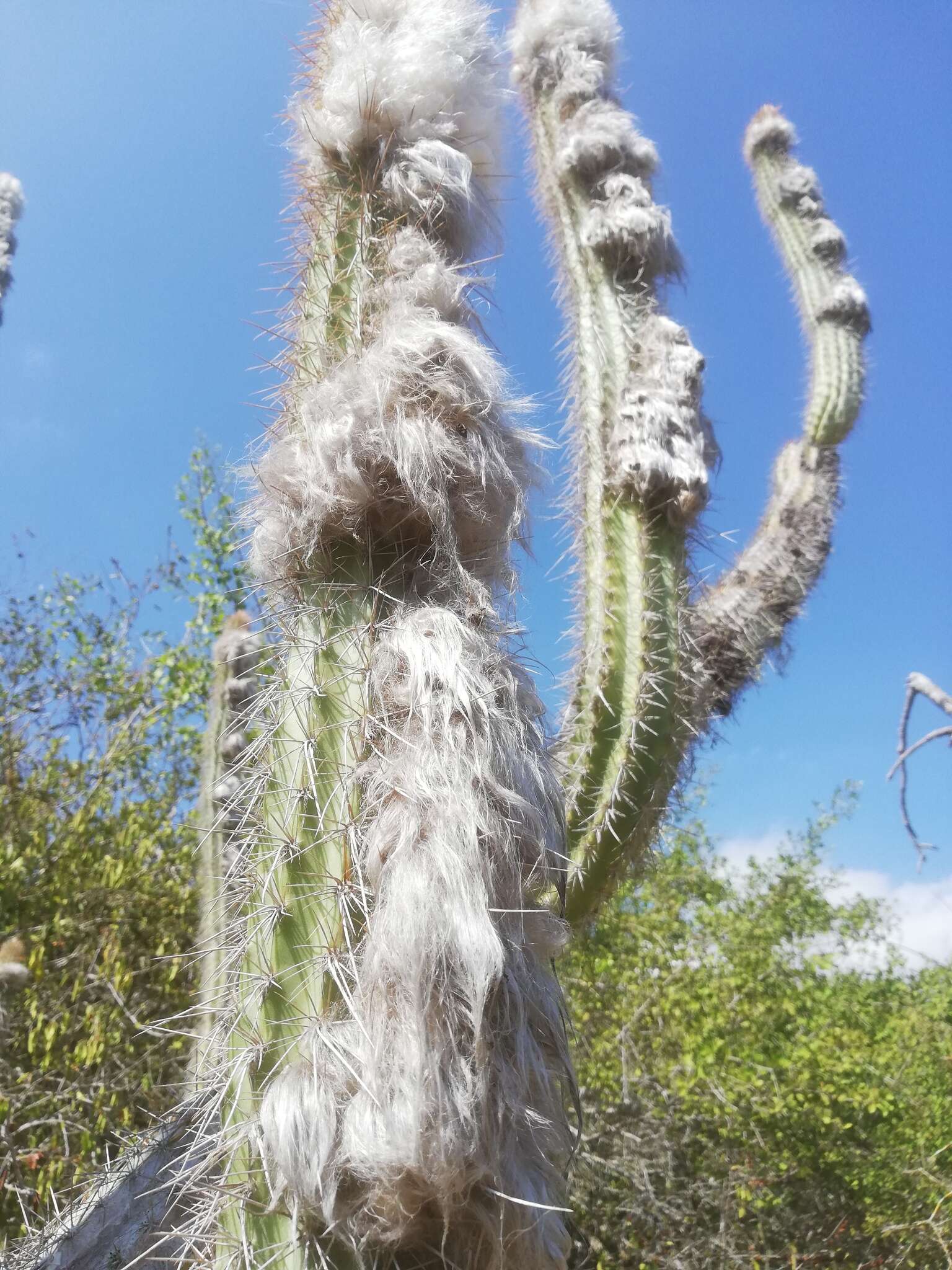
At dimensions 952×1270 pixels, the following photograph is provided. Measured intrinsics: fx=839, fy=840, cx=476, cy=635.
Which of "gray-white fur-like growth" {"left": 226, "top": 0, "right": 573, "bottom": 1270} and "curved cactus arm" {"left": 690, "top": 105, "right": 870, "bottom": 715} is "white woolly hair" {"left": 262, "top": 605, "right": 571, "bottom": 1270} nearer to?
"gray-white fur-like growth" {"left": 226, "top": 0, "right": 573, "bottom": 1270}

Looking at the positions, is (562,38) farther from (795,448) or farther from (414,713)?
(414,713)

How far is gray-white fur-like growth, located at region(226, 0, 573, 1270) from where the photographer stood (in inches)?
28.7

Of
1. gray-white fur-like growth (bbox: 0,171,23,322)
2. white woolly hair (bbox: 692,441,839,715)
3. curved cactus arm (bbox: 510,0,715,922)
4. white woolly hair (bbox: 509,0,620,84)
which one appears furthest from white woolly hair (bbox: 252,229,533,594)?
gray-white fur-like growth (bbox: 0,171,23,322)

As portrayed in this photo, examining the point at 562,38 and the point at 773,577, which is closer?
the point at 562,38

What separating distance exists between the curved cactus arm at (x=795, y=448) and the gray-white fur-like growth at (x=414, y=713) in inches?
47.1

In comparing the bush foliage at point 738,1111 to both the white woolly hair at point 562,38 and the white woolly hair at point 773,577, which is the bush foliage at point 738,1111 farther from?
the white woolly hair at point 562,38

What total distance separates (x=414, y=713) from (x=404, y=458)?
300mm

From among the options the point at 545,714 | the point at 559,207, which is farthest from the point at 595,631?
the point at 559,207

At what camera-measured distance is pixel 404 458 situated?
38.3 inches

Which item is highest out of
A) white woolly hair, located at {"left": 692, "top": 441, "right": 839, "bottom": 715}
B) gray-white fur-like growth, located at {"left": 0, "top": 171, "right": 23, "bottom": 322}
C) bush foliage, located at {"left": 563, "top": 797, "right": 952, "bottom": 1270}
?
gray-white fur-like growth, located at {"left": 0, "top": 171, "right": 23, "bottom": 322}

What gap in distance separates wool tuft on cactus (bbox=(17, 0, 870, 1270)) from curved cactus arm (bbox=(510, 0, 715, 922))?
0.04 m

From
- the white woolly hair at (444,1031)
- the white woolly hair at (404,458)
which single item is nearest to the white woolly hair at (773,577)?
the white woolly hair at (404,458)

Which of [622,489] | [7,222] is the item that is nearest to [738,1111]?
[622,489]

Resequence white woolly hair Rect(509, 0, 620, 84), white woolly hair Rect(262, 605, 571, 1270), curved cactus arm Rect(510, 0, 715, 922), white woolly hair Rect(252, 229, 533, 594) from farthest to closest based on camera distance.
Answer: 1. white woolly hair Rect(509, 0, 620, 84)
2. curved cactus arm Rect(510, 0, 715, 922)
3. white woolly hair Rect(252, 229, 533, 594)
4. white woolly hair Rect(262, 605, 571, 1270)
